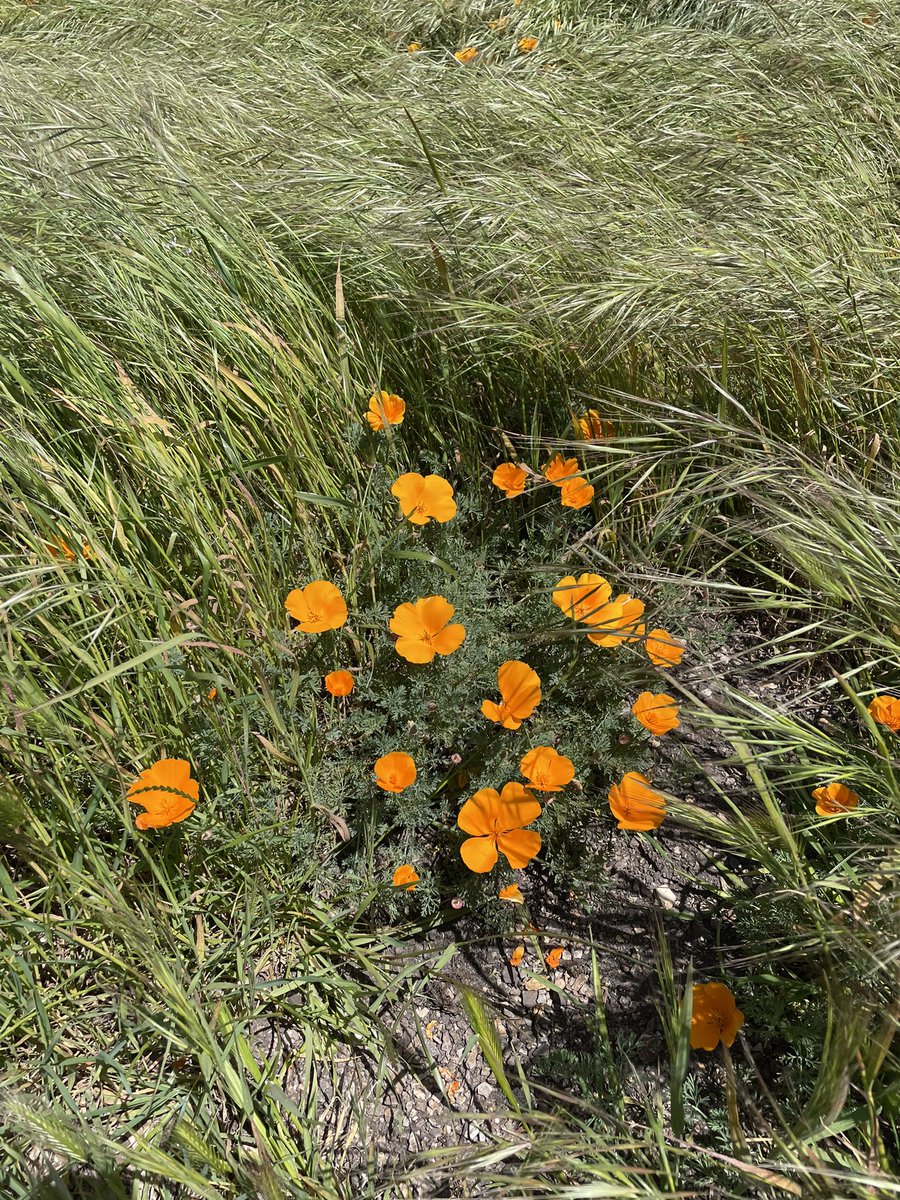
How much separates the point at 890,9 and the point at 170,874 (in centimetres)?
320

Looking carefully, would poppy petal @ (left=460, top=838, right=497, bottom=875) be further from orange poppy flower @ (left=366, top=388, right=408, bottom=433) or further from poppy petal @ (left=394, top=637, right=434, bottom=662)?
orange poppy flower @ (left=366, top=388, right=408, bottom=433)

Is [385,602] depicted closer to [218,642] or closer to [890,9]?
[218,642]

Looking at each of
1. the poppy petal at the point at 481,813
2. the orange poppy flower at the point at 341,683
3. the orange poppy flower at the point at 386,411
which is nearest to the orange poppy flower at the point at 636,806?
the poppy petal at the point at 481,813

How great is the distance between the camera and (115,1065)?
1192 mm

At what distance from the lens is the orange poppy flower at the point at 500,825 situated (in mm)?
1212

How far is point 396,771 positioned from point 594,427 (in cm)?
80

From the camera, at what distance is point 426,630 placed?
4.51ft

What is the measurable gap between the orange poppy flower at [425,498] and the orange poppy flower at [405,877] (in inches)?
23.5

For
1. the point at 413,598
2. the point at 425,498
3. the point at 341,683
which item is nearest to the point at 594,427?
the point at 425,498

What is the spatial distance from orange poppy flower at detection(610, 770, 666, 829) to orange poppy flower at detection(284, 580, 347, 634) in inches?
20.4

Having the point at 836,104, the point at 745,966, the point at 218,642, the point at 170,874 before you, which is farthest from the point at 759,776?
the point at 836,104

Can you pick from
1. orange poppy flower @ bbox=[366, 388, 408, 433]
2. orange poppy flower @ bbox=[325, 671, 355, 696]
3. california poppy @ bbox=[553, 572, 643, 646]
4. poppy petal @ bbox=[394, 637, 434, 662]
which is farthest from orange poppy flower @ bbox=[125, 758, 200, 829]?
orange poppy flower @ bbox=[366, 388, 408, 433]

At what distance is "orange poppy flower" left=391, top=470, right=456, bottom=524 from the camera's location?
1.46 meters

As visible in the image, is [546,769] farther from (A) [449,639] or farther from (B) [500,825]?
(A) [449,639]
